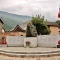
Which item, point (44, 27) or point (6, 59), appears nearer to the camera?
point (6, 59)

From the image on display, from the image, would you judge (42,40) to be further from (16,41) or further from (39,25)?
(39,25)

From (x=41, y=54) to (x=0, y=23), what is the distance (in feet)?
121

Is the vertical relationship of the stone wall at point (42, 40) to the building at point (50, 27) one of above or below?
below

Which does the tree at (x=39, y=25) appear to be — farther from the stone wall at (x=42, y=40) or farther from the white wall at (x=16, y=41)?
the stone wall at (x=42, y=40)

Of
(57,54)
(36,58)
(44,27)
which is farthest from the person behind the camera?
(44,27)

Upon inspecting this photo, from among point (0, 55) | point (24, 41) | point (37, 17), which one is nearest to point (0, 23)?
point (37, 17)

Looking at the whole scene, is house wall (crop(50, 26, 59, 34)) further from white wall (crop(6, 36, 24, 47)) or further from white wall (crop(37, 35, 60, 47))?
white wall (crop(37, 35, 60, 47))

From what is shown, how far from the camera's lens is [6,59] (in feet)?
45.8

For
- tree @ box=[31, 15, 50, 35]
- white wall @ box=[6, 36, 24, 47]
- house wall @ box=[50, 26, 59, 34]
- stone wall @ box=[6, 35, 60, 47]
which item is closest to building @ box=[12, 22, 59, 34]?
house wall @ box=[50, 26, 59, 34]

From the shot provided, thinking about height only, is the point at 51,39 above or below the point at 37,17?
below

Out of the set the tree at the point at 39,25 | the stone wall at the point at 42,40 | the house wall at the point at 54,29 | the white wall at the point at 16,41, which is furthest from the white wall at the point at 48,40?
the house wall at the point at 54,29

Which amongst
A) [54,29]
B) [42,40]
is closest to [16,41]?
[42,40]

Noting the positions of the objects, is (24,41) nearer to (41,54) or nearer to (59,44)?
(59,44)

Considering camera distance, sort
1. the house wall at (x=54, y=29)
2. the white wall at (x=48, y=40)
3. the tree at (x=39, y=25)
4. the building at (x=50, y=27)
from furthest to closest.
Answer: the house wall at (x=54, y=29), the building at (x=50, y=27), the tree at (x=39, y=25), the white wall at (x=48, y=40)
